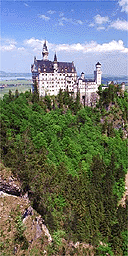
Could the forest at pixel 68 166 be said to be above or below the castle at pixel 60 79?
below

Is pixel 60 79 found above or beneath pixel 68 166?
above

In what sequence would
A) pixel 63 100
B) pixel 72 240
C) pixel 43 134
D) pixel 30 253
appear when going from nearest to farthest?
pixel 30 253, pixel 72 240, pixel 43 134, pixel 63 100

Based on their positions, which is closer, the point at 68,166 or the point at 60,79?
the point at 68,166

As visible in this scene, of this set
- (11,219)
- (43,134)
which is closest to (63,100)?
(43,134)

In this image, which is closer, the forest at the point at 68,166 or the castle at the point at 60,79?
the forest at the point at 68,166

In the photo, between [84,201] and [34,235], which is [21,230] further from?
[84,201]
